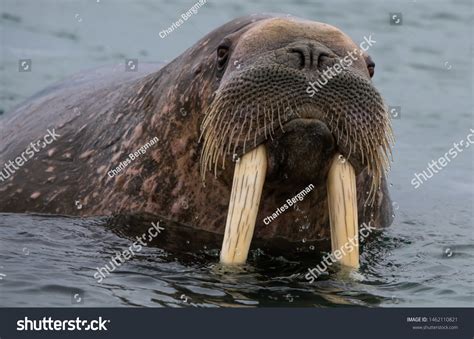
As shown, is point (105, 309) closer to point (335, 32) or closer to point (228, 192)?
point (228, 192)

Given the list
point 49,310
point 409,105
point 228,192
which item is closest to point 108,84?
point 228,192

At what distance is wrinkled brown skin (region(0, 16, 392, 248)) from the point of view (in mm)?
8570

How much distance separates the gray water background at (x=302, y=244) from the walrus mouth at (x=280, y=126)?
51 centimetres

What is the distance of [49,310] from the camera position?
8.05 m

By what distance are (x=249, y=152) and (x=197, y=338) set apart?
1.44 m
